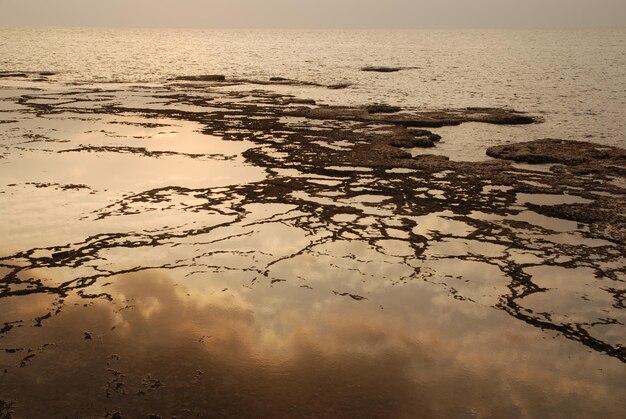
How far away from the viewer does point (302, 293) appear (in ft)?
12.1

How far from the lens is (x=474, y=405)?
2551 mm

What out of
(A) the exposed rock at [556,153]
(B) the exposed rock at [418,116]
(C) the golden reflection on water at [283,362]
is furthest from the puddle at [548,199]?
(B) the exposed rock at [418,116]

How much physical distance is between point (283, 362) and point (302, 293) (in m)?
0.89

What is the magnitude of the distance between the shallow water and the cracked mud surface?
0.02 m

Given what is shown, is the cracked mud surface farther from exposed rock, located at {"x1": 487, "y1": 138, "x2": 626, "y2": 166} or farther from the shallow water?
exposed rock, located at {"x1": 487, "y1": 138, "x2": 626, "y2": 166}

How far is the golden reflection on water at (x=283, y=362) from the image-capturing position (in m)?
2.53

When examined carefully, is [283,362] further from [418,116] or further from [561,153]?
[418,116]

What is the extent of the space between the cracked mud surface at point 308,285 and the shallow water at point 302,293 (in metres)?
0.02

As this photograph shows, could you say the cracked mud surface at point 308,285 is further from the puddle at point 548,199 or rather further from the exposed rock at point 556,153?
the exposed rock at point 556,153

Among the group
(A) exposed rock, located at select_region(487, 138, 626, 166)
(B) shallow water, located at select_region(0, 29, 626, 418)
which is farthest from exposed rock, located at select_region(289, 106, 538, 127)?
(B) shallow water, located at select_region(0, 29, 626, 418)

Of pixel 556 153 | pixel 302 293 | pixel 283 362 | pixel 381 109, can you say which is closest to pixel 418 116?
pixel 381 109

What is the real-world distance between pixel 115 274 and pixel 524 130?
10.3 metres

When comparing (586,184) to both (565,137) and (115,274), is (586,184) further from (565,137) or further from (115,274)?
(115,274)

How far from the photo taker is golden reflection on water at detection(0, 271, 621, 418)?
2529mm
